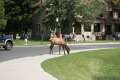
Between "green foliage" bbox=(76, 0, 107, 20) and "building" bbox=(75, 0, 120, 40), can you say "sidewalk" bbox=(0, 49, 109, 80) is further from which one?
"building" bbox=(75, 0, 120, 40)

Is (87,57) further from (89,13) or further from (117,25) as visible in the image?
(117,25)

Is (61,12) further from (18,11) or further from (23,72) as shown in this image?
(23,72)

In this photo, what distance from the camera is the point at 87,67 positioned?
27.2 meters

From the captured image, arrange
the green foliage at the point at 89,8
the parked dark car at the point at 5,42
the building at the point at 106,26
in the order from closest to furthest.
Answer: the parked dark car at the point at 5,42 → the green foliage at the point at 89,8 → the building at the point at 106,26

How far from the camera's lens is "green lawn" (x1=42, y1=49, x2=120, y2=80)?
21812mm

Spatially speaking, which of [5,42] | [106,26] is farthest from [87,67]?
[106,26]

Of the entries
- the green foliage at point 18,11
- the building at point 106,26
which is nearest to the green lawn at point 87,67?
the green foliage at point 18,11

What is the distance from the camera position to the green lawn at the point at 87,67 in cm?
2181

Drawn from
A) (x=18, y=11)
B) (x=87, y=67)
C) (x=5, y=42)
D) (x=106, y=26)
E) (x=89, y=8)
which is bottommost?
(x=87, y=67)

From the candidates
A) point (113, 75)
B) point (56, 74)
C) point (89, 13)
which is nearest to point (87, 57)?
point (113, 75)

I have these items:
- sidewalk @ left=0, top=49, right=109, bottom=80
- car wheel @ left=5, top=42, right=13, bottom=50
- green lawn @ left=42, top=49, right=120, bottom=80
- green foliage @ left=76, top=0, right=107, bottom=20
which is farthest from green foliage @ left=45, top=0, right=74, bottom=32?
sidewalk @ left=0, top=49, right=109, bottom=80

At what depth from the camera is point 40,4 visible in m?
73.1

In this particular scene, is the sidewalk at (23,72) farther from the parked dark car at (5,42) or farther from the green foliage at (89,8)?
the green foliage at (89,8)

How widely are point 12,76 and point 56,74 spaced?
6.48 ft
